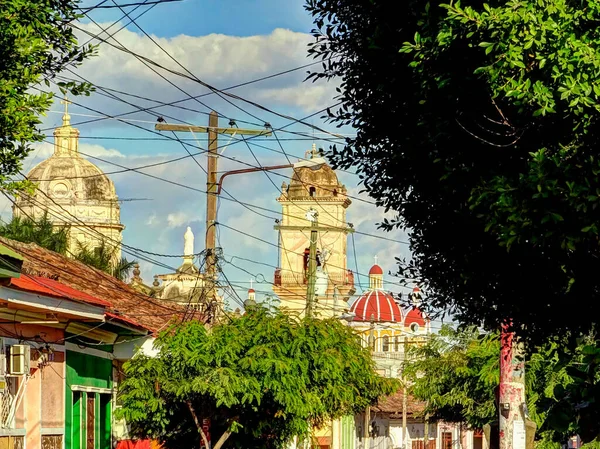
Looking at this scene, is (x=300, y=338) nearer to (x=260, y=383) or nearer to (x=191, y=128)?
(x=260, y=383)

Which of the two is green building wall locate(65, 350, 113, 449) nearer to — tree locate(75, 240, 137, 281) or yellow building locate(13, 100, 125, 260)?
tree locate(75, 240, 137, 281)

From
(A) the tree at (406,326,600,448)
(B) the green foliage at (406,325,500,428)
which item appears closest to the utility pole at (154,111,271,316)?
(A) the tree at (406,326,600,448)

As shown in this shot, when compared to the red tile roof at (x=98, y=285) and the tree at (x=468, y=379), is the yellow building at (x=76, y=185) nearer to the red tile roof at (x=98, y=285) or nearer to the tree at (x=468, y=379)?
the tree at (x=468, y=379)

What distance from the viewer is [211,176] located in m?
27.2

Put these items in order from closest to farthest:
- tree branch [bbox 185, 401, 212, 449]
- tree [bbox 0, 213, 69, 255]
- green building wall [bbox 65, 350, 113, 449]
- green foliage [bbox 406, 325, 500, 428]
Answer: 1. green building wall [bbox 65, 350, 113, 449]
2. tree branch [bbox 185, 401, 212, 449]
3. green foliage [bbox 406, 325, 500, 428]
4. tree [bbox 0, 213, 69, 255]

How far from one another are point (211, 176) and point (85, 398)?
18.7 ft

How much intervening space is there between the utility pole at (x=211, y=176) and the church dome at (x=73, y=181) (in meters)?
61.4

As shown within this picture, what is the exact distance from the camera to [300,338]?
24500 millimetres

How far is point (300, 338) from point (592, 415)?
16391mm

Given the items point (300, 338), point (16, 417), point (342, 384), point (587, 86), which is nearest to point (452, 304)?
point (587, 86)

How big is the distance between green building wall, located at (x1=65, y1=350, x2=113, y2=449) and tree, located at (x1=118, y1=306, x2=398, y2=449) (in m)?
0.52

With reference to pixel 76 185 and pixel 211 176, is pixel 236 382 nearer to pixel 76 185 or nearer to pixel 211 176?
pixel 211 176

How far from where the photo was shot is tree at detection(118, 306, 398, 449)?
22.6 meters

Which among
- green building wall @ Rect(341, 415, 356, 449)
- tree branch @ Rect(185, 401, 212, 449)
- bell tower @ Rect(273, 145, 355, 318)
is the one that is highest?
bell tower @ Rect(273, 145, 355, 318)
